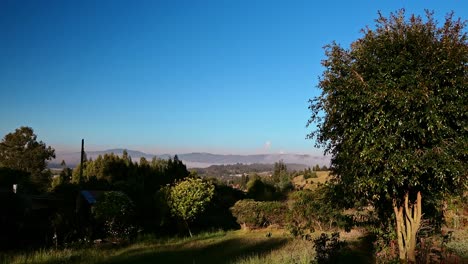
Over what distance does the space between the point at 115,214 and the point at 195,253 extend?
624cm

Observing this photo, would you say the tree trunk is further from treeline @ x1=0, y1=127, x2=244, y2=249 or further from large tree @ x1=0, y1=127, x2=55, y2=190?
large tree @ x1=0, y1=127, x2=55, y2=190

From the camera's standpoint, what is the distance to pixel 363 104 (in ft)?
24.6

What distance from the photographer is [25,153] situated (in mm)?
57156

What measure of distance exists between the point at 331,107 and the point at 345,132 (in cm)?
76

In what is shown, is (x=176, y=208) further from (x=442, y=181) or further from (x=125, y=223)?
(x=442, y=181)

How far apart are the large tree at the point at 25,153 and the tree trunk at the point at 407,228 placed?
55613mm

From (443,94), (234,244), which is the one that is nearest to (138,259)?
(234,244)

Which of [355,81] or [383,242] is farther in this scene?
[383,242]

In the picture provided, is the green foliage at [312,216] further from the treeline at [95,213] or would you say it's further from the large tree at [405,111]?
the large tree at [405,111]

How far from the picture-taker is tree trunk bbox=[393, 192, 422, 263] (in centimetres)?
815

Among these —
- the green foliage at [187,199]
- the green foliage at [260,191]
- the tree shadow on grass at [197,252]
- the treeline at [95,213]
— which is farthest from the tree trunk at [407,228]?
the green foliage at [260,191]

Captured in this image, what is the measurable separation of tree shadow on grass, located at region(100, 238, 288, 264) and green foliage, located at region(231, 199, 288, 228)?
5.03 m

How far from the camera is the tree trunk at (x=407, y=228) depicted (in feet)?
26.7

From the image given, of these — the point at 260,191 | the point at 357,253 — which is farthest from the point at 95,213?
the point at 260,191
